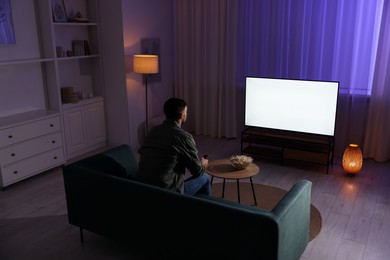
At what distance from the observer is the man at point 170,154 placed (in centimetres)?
275

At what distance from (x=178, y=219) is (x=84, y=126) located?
3274 mm

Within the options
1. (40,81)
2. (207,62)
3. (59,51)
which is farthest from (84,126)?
(207,62)

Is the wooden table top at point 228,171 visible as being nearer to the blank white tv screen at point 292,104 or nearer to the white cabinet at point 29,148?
the blank white tv screen at point 292,104

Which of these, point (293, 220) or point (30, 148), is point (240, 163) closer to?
point (293, 220)

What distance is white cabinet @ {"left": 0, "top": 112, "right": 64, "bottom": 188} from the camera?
4.14 metres

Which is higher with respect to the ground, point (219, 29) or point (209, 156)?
point (219, 29)

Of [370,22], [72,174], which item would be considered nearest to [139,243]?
[72,174]

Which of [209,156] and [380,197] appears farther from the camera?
[209,156]

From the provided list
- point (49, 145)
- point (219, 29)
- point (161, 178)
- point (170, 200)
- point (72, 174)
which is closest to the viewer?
point (170, 200)

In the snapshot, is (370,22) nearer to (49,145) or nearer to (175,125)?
(175,125)

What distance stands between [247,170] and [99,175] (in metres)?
1.34

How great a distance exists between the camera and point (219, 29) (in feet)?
18.9

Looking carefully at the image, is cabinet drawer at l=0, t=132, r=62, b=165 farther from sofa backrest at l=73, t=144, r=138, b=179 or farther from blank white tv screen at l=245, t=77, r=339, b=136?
blank white tv screen at l=245, t=77, r=339, b=136

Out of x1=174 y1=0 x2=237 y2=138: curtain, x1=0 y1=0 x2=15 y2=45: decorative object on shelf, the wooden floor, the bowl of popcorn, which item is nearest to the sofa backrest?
the wooden floor
